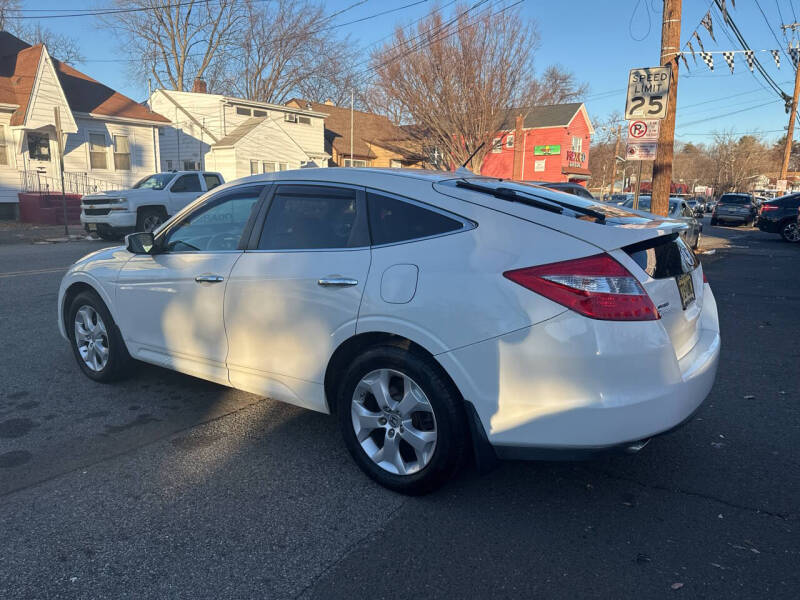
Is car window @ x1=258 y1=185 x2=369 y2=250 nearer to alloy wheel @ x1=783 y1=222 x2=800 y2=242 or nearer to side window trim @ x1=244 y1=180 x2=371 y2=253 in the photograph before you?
side window trim @ x1=244 y1=180 x2=371 y2=253

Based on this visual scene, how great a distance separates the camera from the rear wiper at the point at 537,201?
2976 mm

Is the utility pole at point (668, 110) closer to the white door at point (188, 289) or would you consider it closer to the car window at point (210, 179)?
the white door at point (188, 289)

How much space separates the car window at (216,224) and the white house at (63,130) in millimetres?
18397

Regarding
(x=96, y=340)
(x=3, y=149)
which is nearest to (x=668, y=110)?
(x=96, y=340)

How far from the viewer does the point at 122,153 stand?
25.1m

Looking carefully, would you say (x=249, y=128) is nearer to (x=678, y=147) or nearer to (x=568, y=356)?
(x=568, y=356)

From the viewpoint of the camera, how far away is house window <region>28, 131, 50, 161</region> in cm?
2198

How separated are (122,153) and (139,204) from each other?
11279mm

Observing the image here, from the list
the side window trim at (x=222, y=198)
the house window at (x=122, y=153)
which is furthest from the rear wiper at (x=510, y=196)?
the house window at (x=122, y=153)

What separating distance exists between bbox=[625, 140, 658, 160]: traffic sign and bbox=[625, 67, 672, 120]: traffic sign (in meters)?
0.50

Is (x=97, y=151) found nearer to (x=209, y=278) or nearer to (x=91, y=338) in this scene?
(x=91, y=338)

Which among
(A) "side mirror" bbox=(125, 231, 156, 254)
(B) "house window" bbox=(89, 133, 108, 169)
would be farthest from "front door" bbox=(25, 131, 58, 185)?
(A) "side mirror" bbox=(125, 231, 156, 254)

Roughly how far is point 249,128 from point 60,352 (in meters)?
26.2

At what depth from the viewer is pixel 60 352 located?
18.2ft
